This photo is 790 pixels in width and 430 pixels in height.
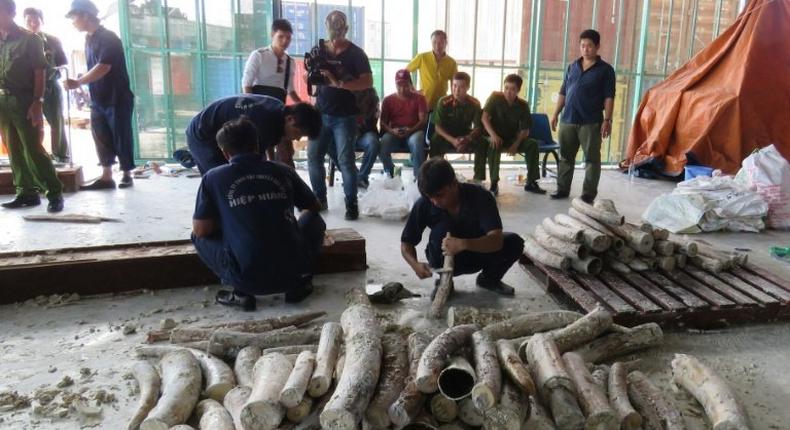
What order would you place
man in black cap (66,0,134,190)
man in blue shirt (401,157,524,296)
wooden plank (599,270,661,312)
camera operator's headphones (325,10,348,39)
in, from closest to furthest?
man in blue shirt (401,157,524,296), wooden plank (599,270,661,312), camera operator's headphones (325,10,348,39), man in black cap (66,0,134,190)

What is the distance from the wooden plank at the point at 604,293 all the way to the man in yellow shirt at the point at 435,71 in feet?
12.6

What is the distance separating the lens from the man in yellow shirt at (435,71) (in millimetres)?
6793

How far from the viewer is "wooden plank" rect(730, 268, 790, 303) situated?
3.13 m

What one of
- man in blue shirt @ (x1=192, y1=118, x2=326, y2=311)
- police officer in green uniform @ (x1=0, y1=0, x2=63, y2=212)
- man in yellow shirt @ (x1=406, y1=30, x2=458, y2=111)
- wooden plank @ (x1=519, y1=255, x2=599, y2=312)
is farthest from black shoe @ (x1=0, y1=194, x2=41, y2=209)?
wooden plank @ (x1=519, y1=255, x2=599, y2=312)

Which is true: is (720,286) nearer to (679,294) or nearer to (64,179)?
(679,294)

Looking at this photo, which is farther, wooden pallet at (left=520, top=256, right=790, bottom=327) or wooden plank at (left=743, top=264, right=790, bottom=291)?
wooden plank at (left=743, top=264, right=790, bottom=291)

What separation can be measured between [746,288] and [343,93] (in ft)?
10.4

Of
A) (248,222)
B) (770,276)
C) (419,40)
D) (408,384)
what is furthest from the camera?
(419,40)

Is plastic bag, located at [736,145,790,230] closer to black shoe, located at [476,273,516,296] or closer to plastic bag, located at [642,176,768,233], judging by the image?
plastic bag, located at [642,176,768,233]

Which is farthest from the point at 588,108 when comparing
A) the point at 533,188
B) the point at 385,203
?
the point at 385,203

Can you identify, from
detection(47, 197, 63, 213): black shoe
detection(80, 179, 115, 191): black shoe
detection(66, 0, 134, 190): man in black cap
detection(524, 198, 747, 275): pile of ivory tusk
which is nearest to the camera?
detection(524, 198, 747, 275): pile of ivory tusk

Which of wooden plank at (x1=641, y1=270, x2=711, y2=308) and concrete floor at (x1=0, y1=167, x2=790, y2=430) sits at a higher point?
wooden plank at (x1=641, y1=270, x2=711, y2=308)

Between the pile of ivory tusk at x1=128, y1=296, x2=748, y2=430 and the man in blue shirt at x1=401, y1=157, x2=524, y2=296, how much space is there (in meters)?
0.61

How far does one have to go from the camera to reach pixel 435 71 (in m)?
6.80
